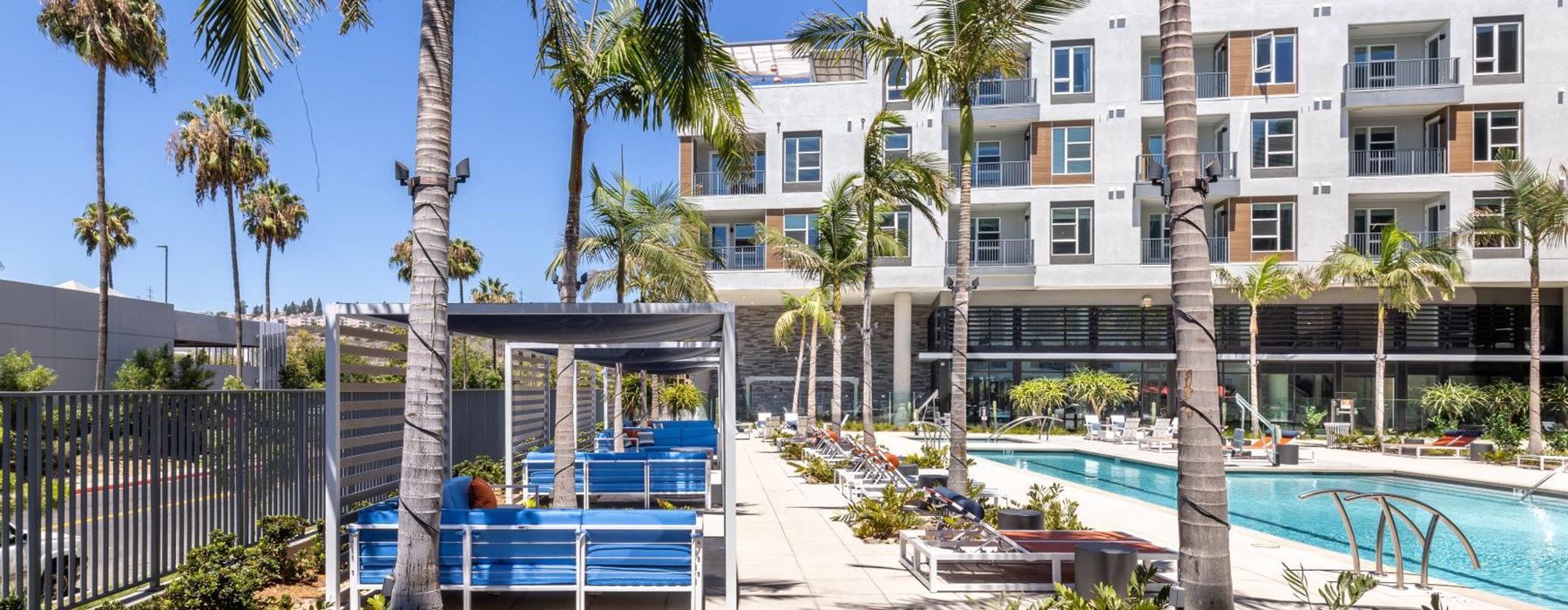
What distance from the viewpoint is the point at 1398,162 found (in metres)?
30.8

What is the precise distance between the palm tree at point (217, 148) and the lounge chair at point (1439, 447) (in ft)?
116

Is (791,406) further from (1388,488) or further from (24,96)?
(24,96)

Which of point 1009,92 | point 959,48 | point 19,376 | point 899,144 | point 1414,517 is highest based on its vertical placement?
point 1009,92

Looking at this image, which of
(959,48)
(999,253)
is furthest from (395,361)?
(999,253)

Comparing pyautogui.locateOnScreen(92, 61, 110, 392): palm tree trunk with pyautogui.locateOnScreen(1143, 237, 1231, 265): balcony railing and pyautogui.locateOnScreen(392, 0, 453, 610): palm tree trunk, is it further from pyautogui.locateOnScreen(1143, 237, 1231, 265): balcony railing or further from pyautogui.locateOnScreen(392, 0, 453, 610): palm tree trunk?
pyautogui.locateOnScreen(1143, 237, 1231, 265): balcony railing

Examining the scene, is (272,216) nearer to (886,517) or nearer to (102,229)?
(102,229)

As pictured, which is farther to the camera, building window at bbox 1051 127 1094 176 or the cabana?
building window at bbox 1051 127 1094 176

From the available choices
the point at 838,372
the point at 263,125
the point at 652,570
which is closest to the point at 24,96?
the point at 263,125

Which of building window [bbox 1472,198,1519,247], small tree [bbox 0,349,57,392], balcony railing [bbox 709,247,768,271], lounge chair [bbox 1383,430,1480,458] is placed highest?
building window [bbox 1472,198,1519,247]

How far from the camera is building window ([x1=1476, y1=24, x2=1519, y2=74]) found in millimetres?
29516

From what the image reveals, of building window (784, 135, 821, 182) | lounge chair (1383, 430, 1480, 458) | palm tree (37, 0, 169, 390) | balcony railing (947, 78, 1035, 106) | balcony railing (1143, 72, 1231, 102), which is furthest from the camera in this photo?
building window (784, 135, 821, 182)

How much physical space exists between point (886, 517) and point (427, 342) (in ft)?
19.8

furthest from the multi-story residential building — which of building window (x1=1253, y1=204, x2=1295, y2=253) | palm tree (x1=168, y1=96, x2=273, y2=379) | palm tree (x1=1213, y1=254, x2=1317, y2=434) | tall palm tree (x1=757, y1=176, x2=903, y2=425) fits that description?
palm tree (x1=168, y1=96, x2=273, y2=379)

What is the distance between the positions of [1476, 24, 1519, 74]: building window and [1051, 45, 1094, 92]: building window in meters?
11.2
